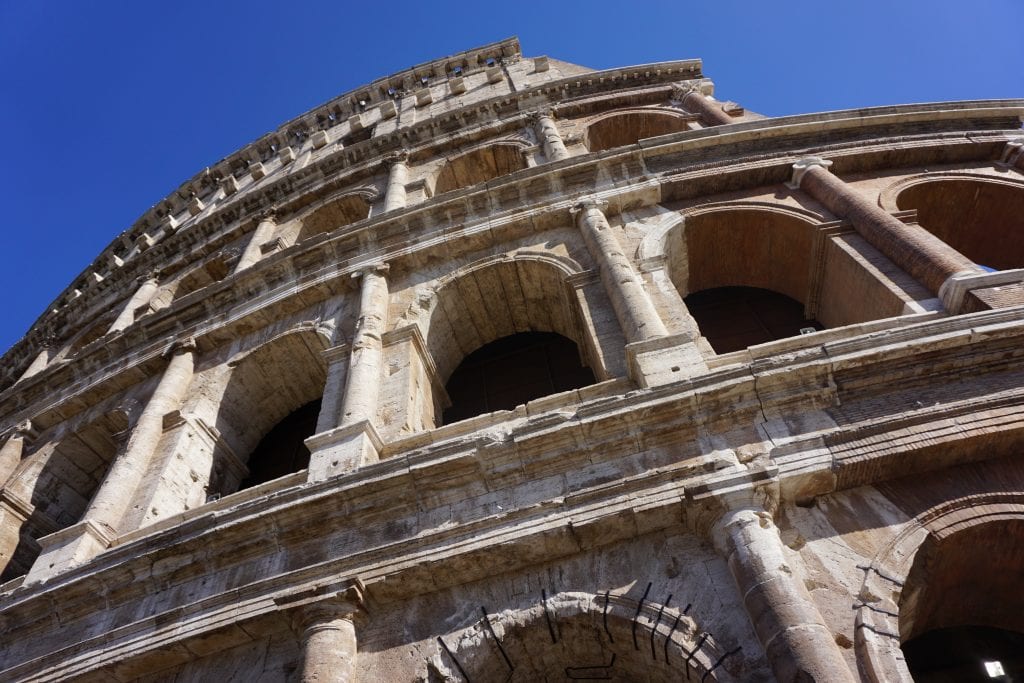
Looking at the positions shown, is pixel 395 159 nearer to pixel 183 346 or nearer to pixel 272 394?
pixel 183 346

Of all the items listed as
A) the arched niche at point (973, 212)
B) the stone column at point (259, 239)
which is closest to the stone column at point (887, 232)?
the arched niche at point (973, 212)

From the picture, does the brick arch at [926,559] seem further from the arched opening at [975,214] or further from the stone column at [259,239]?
the stone column at [259,239]

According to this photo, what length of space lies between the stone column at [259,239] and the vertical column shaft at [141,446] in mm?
3065

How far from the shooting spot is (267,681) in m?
4.72

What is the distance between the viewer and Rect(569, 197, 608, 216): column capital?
8.59 m

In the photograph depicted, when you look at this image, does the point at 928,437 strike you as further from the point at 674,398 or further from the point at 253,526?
the point at 253,526

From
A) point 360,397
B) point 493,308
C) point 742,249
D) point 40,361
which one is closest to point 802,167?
point 742,249

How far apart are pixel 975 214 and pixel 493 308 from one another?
6.55 meters

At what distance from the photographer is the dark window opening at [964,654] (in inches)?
177

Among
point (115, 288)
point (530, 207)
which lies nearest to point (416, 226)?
point (530, 207)

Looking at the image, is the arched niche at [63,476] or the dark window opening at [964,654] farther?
the arched niche at [63,476]

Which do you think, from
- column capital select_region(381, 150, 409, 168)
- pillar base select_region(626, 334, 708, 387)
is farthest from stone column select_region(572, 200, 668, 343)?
column capital select_region(381, 150, 409, 168)

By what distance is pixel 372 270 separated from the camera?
8.87 meters

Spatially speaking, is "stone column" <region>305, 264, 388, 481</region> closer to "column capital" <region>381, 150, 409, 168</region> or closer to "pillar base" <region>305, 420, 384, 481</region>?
"pillar base" <region>305, 420, 384, 481</region>
